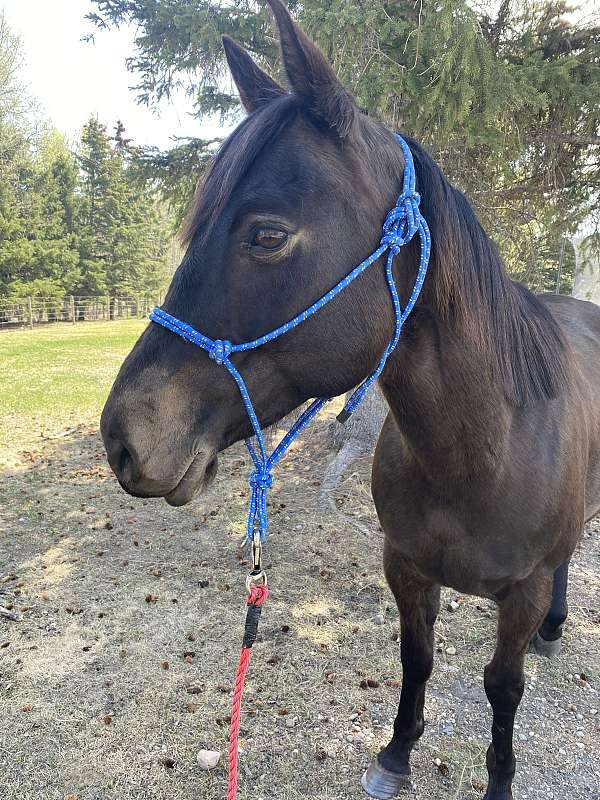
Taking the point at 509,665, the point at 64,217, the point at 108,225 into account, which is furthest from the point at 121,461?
the point at 108,225

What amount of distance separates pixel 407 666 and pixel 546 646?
54.3 inches

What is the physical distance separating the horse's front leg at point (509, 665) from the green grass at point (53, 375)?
794cm

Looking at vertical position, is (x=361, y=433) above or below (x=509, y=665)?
below

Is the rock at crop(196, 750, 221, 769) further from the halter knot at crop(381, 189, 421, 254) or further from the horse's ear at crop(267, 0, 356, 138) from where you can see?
the horse's ear at crop(267, 0, 356, 138)

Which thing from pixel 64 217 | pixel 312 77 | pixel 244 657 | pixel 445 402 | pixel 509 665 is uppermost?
pixel 64 217

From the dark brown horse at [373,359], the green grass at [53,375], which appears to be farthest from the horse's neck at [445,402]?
the green grass at [53,375]

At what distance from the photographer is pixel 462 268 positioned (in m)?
1.58

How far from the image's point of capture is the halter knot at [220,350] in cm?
131

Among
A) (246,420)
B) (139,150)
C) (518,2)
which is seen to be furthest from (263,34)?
(246,420)

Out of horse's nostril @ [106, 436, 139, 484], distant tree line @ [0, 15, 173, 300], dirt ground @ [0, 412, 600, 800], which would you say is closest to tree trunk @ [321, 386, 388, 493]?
dirt ground @ [0, 412, 600, 800]

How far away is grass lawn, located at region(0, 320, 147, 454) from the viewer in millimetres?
9391

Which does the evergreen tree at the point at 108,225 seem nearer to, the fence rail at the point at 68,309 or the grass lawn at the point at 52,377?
the fence rail at the point at 68,309

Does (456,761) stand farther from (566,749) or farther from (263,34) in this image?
(263,34)

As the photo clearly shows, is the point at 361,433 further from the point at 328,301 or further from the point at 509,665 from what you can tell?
the point at 328,301
